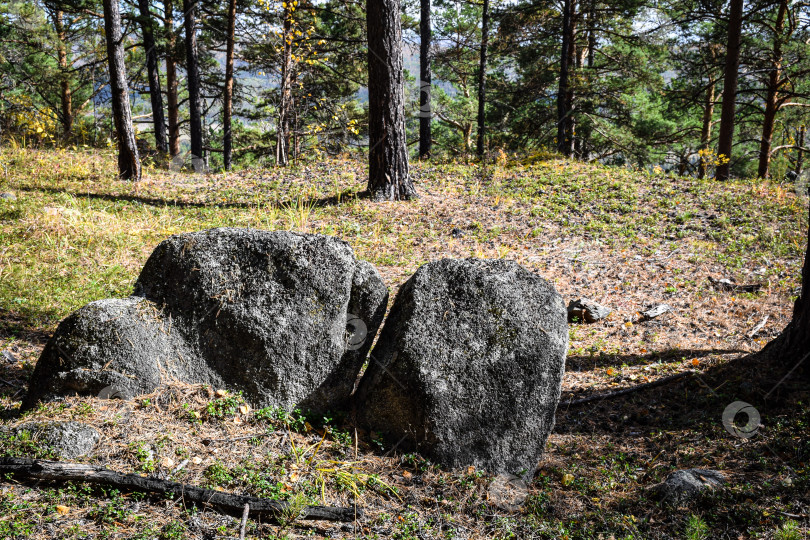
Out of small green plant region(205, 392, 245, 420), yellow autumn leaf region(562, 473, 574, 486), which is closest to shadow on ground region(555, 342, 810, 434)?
yellow autumn leaf region(562, 473, 574, 486)

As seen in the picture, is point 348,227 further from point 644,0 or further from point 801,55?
point 801,55

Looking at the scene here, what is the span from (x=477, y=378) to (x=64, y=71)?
16.9m

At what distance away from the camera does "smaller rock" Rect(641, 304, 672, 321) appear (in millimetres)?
5707

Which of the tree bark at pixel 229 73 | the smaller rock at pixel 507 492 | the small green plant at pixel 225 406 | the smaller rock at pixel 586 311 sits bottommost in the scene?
the smaller rock at pixel 507 492

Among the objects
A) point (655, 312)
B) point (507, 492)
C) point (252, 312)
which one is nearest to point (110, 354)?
point (252, 312)

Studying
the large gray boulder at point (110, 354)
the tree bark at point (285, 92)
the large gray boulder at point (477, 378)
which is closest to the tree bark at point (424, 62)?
the tree bark at point (285, 92)

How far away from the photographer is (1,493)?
2514 mm

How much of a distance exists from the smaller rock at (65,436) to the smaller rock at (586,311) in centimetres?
472

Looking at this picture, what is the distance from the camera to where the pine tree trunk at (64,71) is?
1617cm

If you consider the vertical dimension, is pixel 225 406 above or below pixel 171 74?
below

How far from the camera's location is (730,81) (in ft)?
35.6

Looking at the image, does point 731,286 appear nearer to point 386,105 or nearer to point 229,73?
point 386,105

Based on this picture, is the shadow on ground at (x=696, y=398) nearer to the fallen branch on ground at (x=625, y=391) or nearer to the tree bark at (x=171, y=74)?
the fallen branch on ground at (x=625, y=391)

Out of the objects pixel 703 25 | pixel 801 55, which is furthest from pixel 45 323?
pixel 703 25
